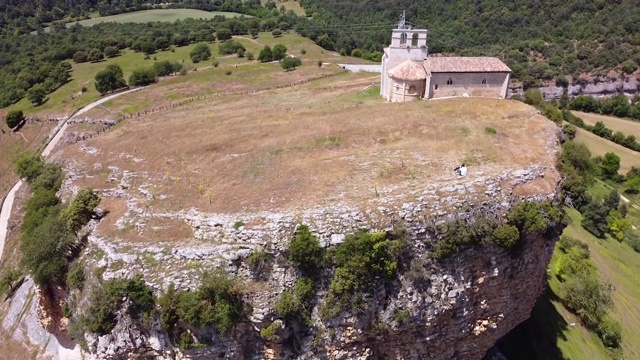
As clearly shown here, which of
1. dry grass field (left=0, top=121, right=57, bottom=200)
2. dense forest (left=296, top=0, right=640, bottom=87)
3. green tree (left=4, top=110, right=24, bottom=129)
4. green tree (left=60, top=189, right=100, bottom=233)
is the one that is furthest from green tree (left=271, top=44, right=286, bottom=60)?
green tree (left=60, top=189, right=100, bottom=233)

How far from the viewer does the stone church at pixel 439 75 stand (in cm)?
5116

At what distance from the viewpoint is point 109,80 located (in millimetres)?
92375

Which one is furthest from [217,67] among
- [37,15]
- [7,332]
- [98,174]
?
[37,15]

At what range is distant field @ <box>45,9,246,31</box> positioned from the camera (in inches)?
6565

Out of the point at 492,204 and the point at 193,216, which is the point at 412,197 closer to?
the point at 492,204

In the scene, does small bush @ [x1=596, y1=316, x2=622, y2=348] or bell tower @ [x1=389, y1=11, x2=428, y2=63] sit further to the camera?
bell tower @ [x1=389, y1=11, x2=428, y2=63]

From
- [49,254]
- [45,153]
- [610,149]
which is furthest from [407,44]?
[610,149]

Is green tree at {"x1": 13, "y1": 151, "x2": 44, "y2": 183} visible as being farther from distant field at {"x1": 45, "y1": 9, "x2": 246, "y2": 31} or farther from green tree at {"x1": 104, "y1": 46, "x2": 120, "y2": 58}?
distant field at {"x1": 45, "y1": 9, "x2": 246, "y2": 31}

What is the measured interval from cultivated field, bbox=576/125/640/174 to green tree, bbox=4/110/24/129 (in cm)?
11804

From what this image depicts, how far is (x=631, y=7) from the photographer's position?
5940 inches

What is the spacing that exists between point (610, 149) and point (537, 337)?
250 ft

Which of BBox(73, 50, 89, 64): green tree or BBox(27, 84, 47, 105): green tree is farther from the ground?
BBox(73, 50, 89, 64): green tree

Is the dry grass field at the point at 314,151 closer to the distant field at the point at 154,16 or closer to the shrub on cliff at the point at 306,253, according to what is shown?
the shrub on cliff at the point at 306,253

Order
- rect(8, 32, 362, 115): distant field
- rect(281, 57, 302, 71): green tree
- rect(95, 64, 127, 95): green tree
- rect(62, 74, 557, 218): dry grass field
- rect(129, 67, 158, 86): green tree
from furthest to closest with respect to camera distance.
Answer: rect(281, 57, 302, 71): green tree
rect(129, 67, 158, 86): green tree
rect(95, 64, 127, 95): green tree
rect(8, 32, 362, 115): distant field
rect(62, 74, 557, 218): dry grass field
